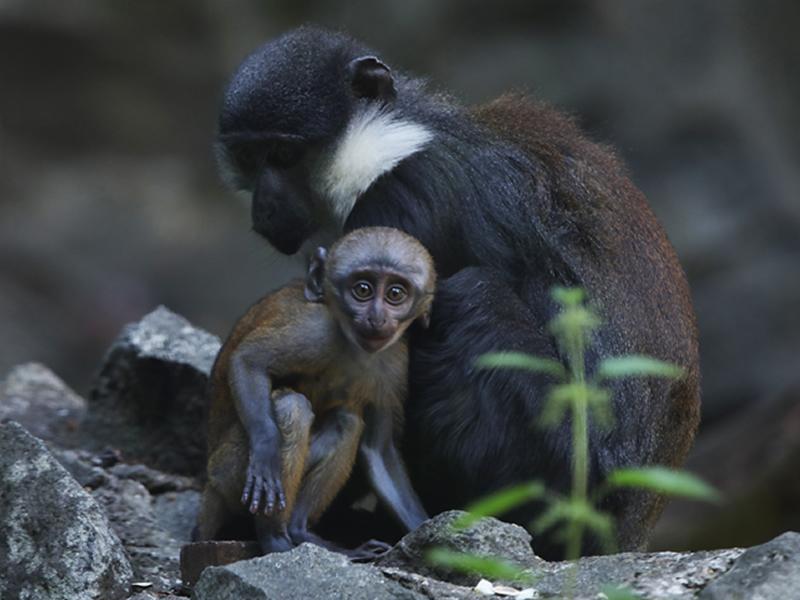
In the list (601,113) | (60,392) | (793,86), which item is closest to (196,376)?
(60,392)

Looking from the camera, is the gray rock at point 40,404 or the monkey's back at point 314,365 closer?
the monkey's back at point 314,365

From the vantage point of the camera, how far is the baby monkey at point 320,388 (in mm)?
5531

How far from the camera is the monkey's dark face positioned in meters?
5.58

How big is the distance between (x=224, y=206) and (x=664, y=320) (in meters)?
11.0

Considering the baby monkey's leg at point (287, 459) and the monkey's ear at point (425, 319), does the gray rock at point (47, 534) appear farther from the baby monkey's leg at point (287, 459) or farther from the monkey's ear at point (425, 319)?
the monkey's ear at point (425, 319)

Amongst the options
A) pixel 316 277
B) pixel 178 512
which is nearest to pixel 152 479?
pixel 178 512

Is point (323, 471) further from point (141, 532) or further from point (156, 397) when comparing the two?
point (156, 397)

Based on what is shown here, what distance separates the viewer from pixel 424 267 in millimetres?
5805

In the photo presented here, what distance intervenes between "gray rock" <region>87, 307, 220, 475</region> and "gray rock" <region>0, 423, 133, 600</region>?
8.18ft

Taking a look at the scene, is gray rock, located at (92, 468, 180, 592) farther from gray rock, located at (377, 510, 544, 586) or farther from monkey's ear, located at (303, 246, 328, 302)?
monkey's ear, located at (303, 246, 328, 302)

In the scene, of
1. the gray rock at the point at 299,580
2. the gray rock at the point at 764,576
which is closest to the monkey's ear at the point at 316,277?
the gray rock at the point at 299,580

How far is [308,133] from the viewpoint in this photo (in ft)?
21.1

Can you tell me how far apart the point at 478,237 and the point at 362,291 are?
2.62ft

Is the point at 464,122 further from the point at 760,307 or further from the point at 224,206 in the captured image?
the point at 224,206
